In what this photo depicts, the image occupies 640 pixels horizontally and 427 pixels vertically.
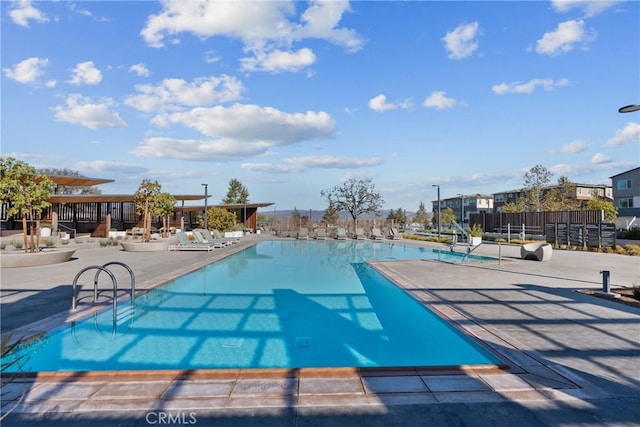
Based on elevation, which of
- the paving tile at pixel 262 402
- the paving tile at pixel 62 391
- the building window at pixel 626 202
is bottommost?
the paving tile at pixel 62 391

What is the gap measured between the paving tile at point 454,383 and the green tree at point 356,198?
29.4 metres

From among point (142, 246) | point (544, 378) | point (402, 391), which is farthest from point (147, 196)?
point (544, 378)

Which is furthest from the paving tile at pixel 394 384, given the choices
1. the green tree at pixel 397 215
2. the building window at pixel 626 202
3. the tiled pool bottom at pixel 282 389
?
the building window at pixel 626 202

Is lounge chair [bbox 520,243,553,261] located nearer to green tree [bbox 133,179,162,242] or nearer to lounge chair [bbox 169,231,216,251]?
lounge chair [bbox 169,231,216,251]

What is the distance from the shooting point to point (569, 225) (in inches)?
688

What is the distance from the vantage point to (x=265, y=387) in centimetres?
297

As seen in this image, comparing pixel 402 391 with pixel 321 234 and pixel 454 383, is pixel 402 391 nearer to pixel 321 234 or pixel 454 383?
pixel 454 383

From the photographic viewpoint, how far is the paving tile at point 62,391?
2.83 meters

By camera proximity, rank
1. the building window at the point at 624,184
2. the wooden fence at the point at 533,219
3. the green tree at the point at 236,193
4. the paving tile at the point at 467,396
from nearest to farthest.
→ the paving tile at the point at 467,396, the wooden fence at the point at 533,219, the building window at the point at 624,184, the green tree at the point at 236,193

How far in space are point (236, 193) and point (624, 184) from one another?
131 ft

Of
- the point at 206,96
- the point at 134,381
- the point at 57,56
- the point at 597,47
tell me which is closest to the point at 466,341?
the point at 134,381

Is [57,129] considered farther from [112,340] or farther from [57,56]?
[112,340]

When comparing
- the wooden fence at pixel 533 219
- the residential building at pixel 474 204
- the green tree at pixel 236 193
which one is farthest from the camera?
the residential building at pixel 474 204

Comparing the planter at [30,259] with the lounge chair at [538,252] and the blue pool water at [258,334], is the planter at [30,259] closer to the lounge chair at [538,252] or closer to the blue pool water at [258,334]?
the blue pool water at [258,334]
